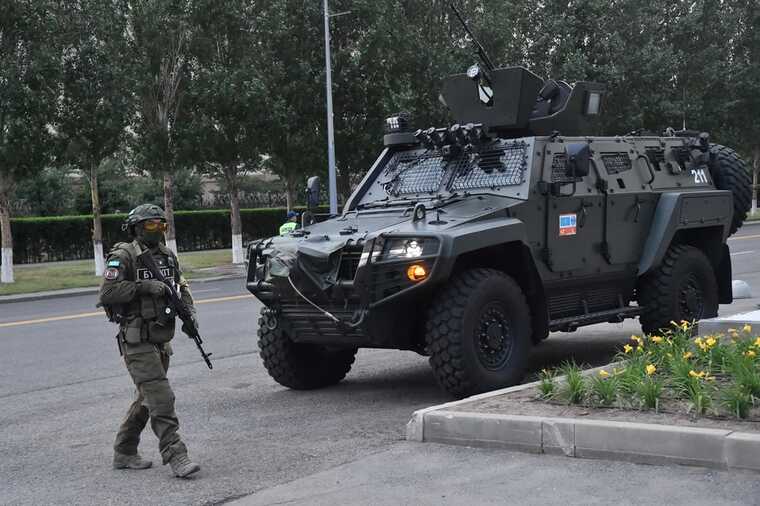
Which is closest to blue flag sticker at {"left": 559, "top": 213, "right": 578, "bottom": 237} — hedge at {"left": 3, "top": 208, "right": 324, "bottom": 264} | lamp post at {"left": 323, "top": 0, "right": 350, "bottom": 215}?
lamp post at {"left": 323, "top": 0, "right": 350, "bottom": 215}

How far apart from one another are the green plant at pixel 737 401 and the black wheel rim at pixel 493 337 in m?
2.20

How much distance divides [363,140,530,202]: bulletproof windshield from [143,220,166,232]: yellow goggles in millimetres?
3362

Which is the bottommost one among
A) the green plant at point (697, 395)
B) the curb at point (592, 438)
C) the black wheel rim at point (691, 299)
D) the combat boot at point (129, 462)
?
the combat boot at point (129, 462)

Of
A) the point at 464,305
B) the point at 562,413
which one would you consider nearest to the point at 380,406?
the point at 464,305

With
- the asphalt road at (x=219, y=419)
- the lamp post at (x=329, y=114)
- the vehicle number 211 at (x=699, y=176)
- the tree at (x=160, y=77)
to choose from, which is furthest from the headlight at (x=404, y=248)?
the tree at (x=160, y=77)

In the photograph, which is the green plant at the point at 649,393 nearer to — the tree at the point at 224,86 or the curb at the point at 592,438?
the curb at the point at 592,438

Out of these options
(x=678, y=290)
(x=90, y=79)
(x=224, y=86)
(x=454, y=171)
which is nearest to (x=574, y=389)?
(x=454, y=171)

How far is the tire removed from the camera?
1126 cm

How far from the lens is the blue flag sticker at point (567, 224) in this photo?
9.28m

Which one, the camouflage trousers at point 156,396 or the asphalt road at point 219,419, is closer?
the asphalt road at point 219,419

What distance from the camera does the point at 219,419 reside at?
8.38 meters

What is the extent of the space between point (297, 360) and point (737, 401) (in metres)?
4.12

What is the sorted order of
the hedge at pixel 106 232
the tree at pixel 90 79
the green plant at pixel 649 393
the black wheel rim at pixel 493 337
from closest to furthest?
1. the green plant at pixel 649 393
2. the black wheel rim at pixel 493 337
3. the tree at pixel 90 79
4. the hedge at pixel 106 232

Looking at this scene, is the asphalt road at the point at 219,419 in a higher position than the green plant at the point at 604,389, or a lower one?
lower
